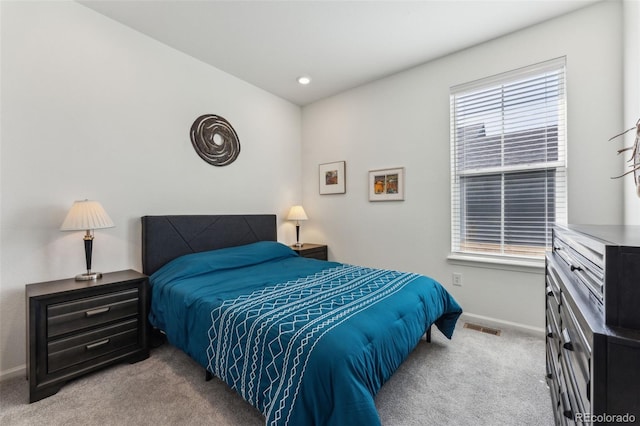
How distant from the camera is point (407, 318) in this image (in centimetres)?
170

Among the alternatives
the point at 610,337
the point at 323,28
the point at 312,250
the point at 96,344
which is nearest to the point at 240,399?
the point at 96,344

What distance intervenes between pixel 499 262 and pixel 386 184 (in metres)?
1.42

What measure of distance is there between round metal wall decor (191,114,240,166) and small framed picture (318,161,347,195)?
1.21 metres

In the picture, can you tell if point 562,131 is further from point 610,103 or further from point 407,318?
point 407,318

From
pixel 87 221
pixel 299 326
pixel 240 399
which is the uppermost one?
pixel 87 221

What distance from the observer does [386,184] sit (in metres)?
3.37

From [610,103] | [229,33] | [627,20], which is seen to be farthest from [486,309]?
[229,33]

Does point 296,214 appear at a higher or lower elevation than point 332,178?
lower

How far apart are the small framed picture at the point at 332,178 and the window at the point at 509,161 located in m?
1.38

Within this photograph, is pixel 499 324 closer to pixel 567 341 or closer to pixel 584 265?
pixel 567 341

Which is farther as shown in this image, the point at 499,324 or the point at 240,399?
the point at 499,324

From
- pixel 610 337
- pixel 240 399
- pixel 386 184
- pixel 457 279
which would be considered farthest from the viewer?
pixel 386 184

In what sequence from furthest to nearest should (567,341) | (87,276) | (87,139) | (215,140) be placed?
(215,140) → (87,139) → (87,276) → (567,341)

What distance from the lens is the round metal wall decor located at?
9.81 ft
